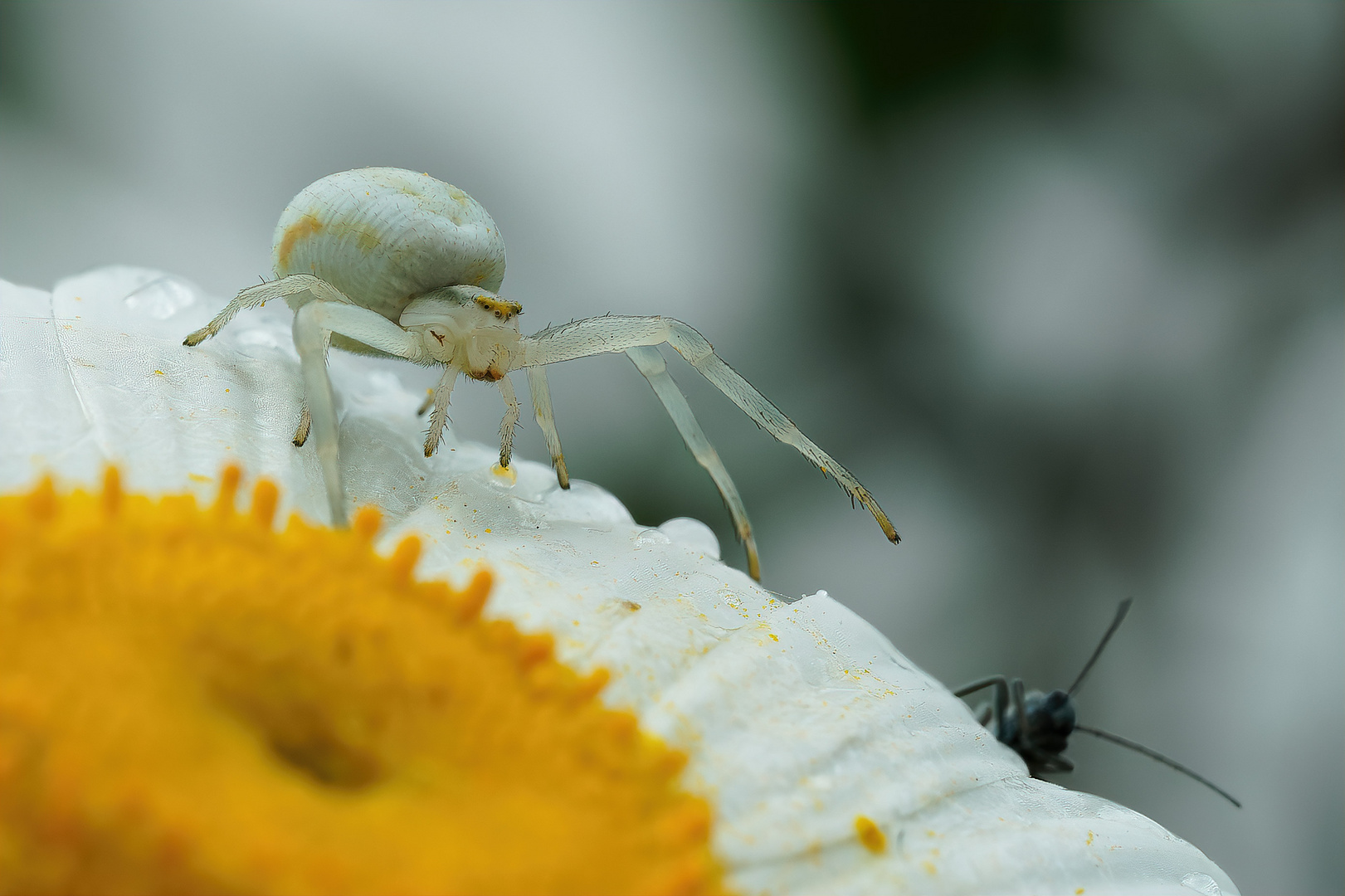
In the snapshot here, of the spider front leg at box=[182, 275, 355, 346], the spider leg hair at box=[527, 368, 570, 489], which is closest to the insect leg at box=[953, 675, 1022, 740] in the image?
the spider leg hair at box=[527, 368, 570, 489]

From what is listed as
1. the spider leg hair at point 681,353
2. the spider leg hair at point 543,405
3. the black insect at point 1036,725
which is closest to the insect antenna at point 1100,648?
the black insect at point 1036,725

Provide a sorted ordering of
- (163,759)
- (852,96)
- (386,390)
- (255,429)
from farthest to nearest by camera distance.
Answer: (852,96) → (386,390) → (255,429) → (163,759)

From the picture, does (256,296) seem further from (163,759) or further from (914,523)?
(914,523)

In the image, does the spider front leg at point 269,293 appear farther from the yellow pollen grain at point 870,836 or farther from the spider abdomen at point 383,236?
the yellow pollen grain at point 870,836

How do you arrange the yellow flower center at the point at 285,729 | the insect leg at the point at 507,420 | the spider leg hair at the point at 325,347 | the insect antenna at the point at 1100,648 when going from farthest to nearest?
the insect antenna at the point at 1100,648
the insect leg at the point at 507,420
the spider leg hair at the point at 325,347
the yellow flower center at the point at 285,729

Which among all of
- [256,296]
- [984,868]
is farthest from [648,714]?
[256,296]

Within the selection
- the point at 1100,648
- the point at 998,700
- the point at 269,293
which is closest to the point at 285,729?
the point at 269,293
